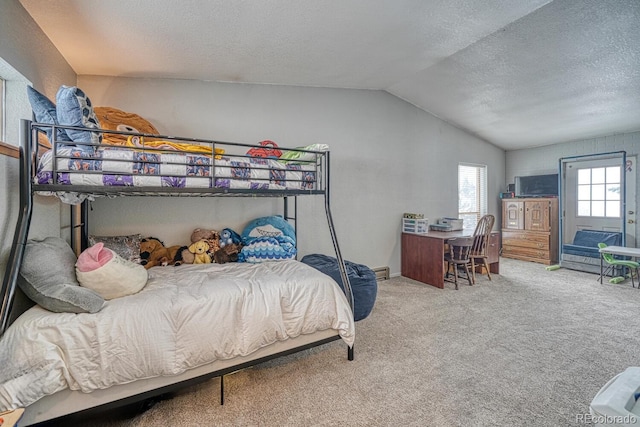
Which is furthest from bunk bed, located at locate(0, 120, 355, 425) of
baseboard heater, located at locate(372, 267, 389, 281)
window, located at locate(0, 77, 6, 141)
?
baseboard heater, located at locate(372, 267, 389, 281)

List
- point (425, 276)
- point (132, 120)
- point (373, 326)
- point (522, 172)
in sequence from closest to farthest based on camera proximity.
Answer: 1. point (132, 120)
2. point (373, 326)
3. point (425, 276)
4. point (522, 172)

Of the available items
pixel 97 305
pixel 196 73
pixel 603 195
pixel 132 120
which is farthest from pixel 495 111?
A: pixel 97 305

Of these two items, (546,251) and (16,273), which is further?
(546,251)

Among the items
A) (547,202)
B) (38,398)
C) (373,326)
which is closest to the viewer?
(38,398)

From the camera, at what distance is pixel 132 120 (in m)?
2.46

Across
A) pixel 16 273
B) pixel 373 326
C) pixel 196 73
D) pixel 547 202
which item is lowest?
pixel 373 326

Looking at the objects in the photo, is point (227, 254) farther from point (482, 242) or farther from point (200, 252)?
point (482, 242)

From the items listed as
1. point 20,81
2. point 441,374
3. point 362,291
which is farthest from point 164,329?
point 20,81

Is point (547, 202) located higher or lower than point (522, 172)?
lower

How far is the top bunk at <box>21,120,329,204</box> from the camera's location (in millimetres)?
1501

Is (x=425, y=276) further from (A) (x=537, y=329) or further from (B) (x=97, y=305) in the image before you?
(B) (x=97, y=305)

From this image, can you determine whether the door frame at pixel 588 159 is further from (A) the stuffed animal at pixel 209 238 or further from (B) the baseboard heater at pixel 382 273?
(A) the stuffed animal at pixel 209 238

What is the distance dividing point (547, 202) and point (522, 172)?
39.7 inches

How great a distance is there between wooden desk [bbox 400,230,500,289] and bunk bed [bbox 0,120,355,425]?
6.98 feet
